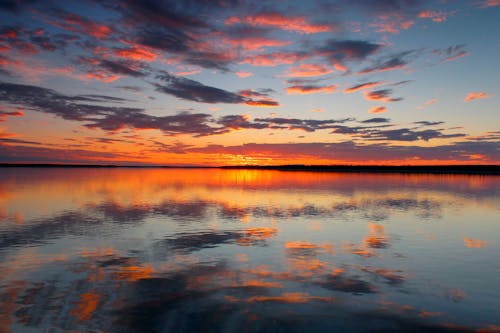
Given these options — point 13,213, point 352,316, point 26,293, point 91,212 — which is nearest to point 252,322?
point 352,316

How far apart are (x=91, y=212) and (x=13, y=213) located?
6511 millimetres

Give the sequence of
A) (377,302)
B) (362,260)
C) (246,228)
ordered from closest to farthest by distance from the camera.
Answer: (377,302)
(362,260)
(246,228)

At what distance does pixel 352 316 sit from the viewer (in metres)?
11.8

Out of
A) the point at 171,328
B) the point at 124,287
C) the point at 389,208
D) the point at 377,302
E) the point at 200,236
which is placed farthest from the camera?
the point at 389,208

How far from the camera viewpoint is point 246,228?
92.2 feet

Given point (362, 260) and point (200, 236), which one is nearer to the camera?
point (362, 260)

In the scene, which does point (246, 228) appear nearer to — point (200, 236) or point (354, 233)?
point (200, 236)

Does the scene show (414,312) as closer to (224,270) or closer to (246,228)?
(224,270)

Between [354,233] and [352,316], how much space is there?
1510 centimetres

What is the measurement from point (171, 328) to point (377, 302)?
6.87 metres

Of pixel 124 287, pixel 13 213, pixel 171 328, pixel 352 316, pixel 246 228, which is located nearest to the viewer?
pixel 171 328

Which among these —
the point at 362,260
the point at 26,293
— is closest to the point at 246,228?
the point at 362,260

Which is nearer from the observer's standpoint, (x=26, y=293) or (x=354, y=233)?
(x=26, y=293)

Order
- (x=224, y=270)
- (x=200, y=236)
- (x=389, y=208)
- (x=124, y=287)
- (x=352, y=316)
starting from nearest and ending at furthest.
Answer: (x=352, y=316), (x=124, y=287), (x=224, y=270), (x=200, y=236), (x=389, y=208)
